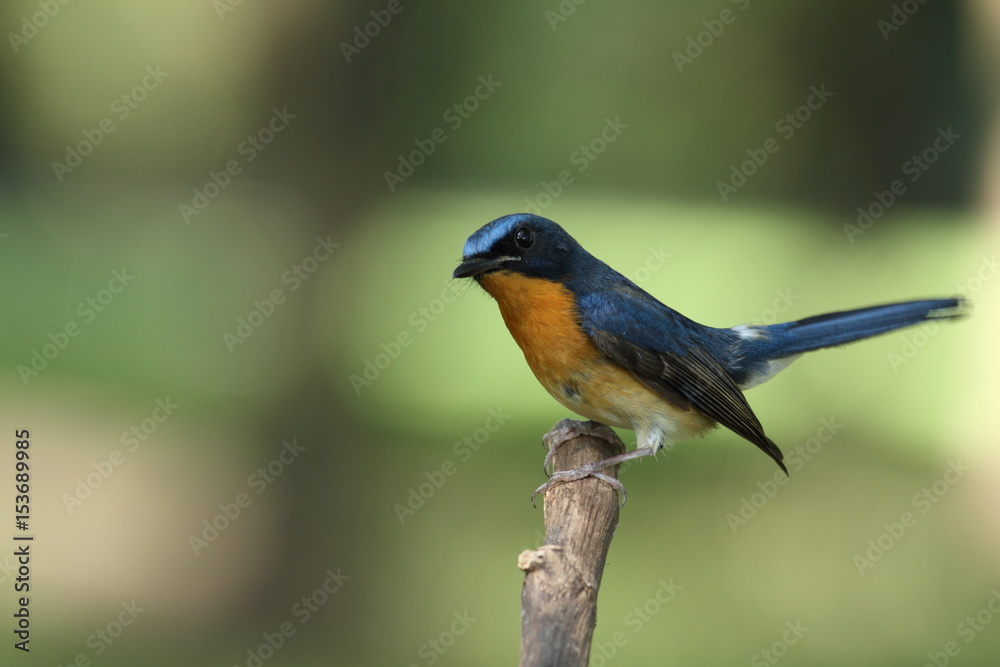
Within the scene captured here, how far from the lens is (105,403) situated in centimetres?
700

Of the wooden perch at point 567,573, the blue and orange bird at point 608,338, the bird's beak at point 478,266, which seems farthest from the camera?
the blue and orange bird at point 608,338

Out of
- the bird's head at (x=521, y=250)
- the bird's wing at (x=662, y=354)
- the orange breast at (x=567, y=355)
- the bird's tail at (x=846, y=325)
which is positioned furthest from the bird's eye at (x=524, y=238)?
the bird's tail at (x=846, y=325)

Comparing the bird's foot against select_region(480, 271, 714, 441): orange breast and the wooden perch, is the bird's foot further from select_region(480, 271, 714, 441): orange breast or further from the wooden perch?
select_region(480, 271, 714, 441): orange breast

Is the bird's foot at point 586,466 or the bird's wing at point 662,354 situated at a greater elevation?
the bird's wing at point 662,354

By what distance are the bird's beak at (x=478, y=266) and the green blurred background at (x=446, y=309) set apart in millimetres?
2953

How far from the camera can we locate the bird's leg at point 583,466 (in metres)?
3.40

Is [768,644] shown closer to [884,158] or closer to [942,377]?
[942,377]

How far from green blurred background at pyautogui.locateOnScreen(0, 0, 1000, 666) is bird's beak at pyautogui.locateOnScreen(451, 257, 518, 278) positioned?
2.95m

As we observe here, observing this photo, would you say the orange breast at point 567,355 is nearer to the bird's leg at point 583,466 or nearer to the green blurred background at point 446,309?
the bird's leg at point 583,466

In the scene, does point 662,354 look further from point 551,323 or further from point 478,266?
point 478,266

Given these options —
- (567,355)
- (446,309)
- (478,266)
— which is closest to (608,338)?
(567,355)

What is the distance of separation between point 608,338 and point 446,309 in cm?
344

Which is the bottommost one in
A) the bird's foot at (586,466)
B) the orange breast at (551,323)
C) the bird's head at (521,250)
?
the bird's foot at (586,466)

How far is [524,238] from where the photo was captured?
3.49 meters
